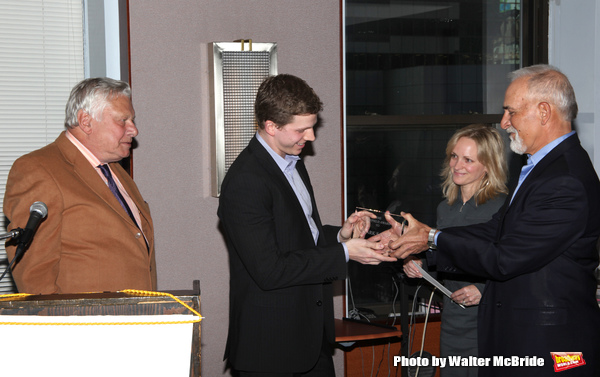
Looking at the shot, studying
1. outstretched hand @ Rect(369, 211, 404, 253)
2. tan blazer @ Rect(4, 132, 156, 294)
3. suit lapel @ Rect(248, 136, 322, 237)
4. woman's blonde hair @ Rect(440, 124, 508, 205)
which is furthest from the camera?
woman's blonde hair @ Rect(440, 124, 508, 205)

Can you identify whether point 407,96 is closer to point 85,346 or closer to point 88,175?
point 88,175

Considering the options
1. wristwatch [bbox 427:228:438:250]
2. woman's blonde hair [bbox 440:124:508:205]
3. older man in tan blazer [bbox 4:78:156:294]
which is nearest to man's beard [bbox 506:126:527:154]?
wristwatch [bbox 427:228:438:250]

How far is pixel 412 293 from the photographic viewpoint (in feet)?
12.2

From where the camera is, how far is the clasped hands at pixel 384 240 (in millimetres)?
2598

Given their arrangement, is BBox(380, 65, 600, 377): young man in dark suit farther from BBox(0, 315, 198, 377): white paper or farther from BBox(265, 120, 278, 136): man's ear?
BBox(0, 315, 198, 377): white paper

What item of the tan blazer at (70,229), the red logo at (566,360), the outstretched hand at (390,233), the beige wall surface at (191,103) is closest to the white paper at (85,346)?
the tan blazer at (70,229)

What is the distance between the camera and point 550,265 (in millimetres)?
2365

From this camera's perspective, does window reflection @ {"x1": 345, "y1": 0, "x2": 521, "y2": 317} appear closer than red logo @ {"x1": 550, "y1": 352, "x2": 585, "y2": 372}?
No

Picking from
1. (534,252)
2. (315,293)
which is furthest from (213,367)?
(534,252)

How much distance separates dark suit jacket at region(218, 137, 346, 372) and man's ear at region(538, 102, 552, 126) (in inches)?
38.3

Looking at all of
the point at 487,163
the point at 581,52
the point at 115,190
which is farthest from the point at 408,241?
the point at 581,52

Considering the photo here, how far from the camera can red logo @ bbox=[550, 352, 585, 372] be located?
233cm

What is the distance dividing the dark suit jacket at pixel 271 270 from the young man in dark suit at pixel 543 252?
0.64 metres

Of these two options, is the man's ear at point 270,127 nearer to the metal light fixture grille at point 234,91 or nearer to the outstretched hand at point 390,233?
the outstretched hand at point 390,233
